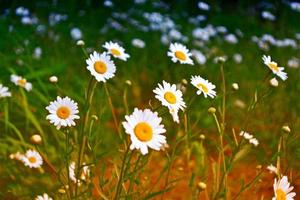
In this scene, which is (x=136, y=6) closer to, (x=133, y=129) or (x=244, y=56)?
(x=244, y=56)

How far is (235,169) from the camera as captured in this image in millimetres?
2574

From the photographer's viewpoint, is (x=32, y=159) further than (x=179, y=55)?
Yes

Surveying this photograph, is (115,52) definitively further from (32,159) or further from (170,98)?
(32,159)

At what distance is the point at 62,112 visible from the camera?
1.54m

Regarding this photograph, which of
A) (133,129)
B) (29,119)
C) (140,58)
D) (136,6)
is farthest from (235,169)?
(136,6)

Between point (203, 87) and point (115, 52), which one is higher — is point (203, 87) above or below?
below

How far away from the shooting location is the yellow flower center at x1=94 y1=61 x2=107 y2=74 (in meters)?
1.58

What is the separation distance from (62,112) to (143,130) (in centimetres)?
31

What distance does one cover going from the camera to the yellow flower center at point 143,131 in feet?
4.32

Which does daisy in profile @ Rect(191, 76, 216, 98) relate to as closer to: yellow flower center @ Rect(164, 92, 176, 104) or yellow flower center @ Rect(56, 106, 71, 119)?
yellow flower center @ Rect(164, 92, 176, 104)

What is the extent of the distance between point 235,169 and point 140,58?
1687 mm

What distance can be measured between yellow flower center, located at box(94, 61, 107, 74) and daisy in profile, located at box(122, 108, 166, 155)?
0.27 m

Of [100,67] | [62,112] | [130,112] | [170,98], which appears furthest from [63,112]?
[130,112]

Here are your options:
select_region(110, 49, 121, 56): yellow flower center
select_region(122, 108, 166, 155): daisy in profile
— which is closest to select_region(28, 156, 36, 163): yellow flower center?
select_region(110, 49, 121, 56): yellow flower center
